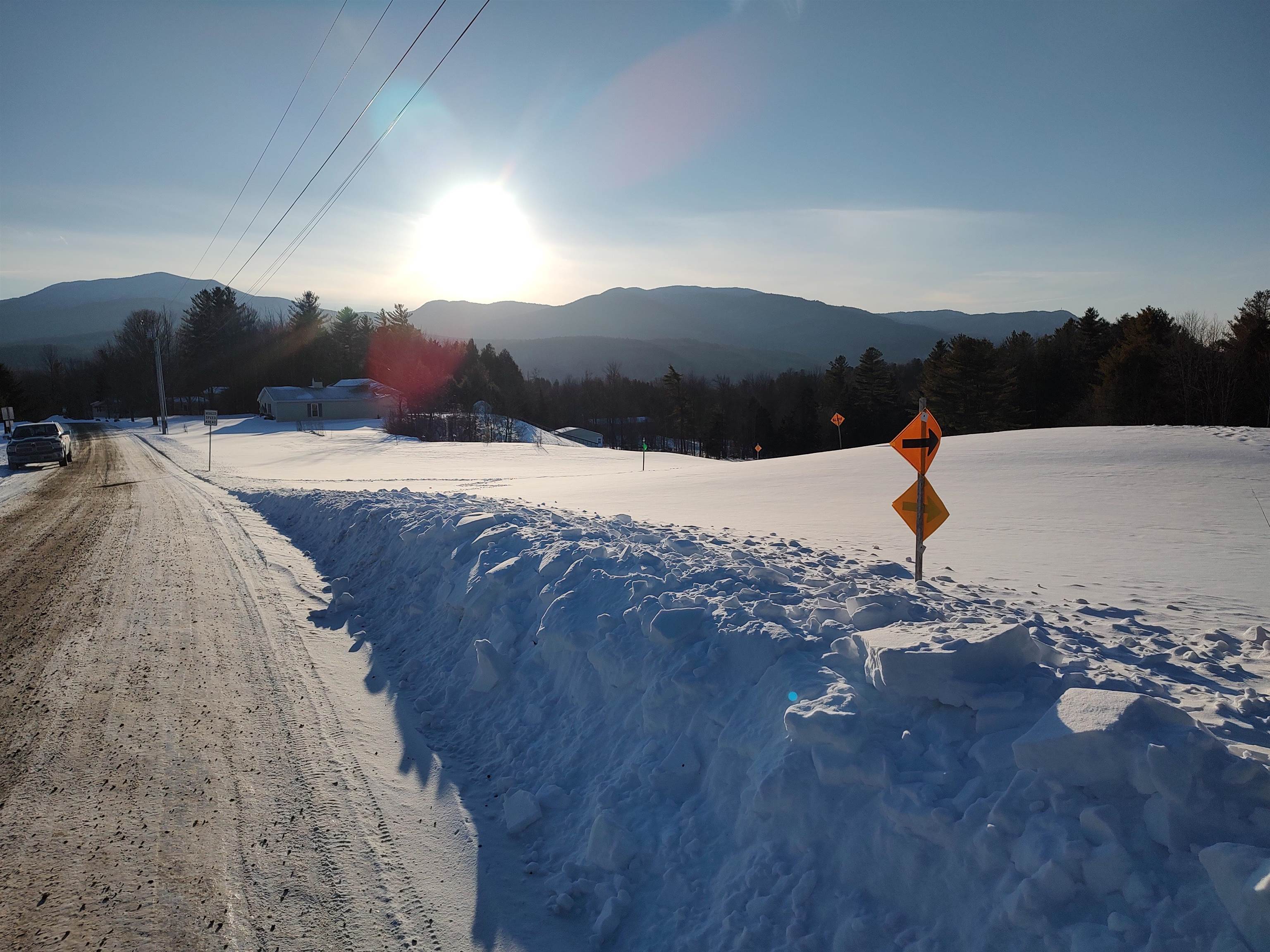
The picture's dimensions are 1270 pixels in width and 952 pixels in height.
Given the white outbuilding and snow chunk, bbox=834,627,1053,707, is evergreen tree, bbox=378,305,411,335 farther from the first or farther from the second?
snow chunk, bbox=834,627,1053,707

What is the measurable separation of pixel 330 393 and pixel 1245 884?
75.4 metres

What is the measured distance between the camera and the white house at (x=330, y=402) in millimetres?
66125

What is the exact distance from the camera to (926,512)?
637 cm

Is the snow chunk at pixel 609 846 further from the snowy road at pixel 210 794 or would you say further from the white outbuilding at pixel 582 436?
the white outbuilding at pixel 582 436

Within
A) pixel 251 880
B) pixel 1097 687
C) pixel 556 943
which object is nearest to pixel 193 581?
pixel 251 880

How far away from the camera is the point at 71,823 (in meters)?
3.84

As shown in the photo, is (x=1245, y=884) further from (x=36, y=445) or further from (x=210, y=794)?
(x=36, y=445)

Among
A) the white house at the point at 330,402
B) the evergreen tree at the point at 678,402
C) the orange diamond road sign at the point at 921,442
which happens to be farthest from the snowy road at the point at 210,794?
the evergreen tree at the point at 678,402

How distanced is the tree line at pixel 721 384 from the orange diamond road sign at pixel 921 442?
43629 mm

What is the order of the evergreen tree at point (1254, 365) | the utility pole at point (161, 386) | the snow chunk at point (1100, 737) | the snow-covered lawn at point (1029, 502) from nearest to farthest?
the snow chunk at point (1100, 737) < the snow-covered lawn at point (1029, 502) < the evergreen tree at point (1254, 365) < the utility pole at point (161, 386)

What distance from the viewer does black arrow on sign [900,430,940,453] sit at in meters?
6.37

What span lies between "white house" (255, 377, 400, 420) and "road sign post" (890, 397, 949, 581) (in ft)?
227

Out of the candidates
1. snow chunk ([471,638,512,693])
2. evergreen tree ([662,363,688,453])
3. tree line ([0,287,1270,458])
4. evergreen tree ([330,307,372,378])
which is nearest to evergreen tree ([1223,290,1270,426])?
tree line ([0,287,1270,458])

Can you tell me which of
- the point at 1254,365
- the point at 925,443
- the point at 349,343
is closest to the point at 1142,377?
the point at 1254,365
